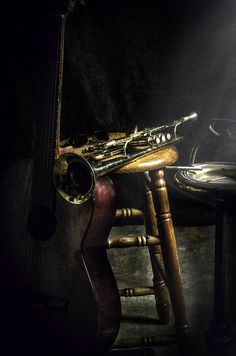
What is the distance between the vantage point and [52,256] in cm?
205

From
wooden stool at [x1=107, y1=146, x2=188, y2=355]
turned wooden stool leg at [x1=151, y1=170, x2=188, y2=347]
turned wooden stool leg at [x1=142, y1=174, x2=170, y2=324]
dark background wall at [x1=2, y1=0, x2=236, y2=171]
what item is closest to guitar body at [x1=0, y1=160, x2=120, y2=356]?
wooden stool at [x1=107, y1=146, x2=188, y2=355]

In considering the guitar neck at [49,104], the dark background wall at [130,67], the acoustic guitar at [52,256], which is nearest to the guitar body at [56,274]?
the acoustic guitar at [52,256]

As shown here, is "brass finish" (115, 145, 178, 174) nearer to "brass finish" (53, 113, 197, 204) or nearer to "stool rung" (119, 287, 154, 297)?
"brass finish" (53, 113, 197, 204)

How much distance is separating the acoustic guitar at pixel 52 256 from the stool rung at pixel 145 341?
295 mm

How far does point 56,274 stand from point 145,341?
27.2 inches

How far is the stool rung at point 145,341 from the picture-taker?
2299mm

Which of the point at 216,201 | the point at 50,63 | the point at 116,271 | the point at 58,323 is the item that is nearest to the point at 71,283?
the point at 58,323

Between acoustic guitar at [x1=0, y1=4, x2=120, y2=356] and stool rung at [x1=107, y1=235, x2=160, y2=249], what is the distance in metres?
0.17

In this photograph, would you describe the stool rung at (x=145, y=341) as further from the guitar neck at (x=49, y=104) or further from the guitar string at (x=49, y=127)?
the guitar neck at (x=49, y=104)

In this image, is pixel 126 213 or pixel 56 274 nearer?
pixel 56 274

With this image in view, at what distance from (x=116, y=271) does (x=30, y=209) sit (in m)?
1.42

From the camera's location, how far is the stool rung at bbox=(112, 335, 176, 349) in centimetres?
230

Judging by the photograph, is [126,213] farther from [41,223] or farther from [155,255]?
[41,223]

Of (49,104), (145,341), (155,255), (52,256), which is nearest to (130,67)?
(49,104)
